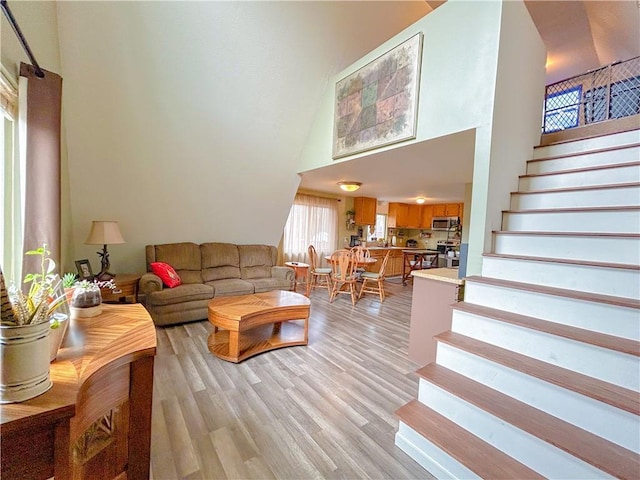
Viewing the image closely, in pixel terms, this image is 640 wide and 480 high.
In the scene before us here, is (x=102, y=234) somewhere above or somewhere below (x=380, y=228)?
below

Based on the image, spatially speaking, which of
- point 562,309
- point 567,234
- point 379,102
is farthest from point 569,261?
point 379,102

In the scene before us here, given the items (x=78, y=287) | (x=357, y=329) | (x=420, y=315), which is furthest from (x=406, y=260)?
(x=78, y=287)

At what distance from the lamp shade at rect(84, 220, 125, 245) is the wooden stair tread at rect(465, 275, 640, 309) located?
370cm

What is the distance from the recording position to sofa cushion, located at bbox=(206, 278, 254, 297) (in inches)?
153

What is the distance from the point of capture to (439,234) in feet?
26.8

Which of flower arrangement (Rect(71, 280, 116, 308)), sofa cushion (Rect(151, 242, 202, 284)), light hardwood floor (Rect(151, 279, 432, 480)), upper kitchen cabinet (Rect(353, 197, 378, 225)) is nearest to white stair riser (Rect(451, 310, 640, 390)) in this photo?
light hardwood floor (Rect(151, 279, 432, 480))

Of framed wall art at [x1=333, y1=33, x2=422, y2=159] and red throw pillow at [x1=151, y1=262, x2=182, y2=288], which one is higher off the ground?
framed wall art at [x1=333, y1=33, x2=422, y2=159]

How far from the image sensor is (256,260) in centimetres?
493

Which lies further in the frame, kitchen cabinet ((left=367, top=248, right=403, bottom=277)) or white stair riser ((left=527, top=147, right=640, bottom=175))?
kitchen cabinet ((left=367, top=248, right=403, bottom=277))

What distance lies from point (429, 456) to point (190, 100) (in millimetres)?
3859

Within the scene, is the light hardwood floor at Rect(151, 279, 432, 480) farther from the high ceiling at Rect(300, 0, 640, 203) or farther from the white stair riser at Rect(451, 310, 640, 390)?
the high ceiling at Rect(300, 0, 640, 203)

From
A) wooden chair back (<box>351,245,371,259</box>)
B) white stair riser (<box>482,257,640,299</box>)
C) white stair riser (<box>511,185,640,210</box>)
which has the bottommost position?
wooden chair back (<box>351,245,371,259</box>)

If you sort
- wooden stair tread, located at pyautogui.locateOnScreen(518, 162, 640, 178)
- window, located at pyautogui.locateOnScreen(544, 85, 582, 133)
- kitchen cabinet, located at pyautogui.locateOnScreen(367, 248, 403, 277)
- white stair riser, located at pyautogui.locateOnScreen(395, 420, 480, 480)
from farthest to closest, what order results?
kitchen cabinet, located at pyautogui.locateOnScreen(367, 248, 403, 277) < window, located at pyautogui.locateOnScreen(544, 85, 582, 133) < wooden stair tread, located at pyautogui.locateOnScreen(518, 162, 640, 178) < white stair riser, located at pyautogui.locateOnScreen(395, 420, 480, 480)

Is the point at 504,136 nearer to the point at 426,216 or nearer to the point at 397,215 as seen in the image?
the point at 397,215
